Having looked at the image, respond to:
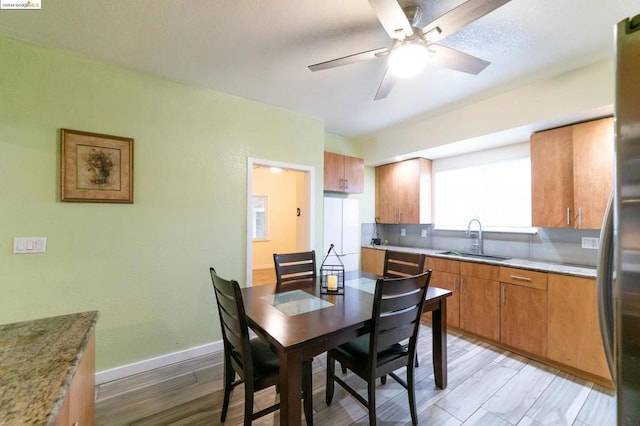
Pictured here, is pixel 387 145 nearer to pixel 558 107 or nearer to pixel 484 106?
pixel 484 106

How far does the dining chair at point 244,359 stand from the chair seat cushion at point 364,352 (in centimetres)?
26

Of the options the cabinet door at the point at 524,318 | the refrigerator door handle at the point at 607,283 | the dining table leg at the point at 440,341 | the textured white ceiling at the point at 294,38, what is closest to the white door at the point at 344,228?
the textured white ceiling at the point at 294,38

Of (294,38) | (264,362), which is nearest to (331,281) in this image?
(264,362)

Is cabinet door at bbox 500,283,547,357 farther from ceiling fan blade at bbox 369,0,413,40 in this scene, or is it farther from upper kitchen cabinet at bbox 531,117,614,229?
ceiling fan blade at bbox 369,0,413,40

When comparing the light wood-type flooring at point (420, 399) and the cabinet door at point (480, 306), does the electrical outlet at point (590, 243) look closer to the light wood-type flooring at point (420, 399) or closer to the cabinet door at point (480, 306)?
the cabinet door at point (480, 306)

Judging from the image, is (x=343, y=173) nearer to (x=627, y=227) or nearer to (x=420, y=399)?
(x=420, y=399)

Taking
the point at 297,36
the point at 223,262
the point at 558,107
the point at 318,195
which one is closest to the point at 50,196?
the point at 223,262

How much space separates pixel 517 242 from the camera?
310cm

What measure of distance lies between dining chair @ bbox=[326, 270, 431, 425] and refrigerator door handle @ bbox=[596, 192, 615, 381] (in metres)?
0.78

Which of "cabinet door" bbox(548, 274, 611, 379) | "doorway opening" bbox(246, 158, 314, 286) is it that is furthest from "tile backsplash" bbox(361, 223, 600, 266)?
"doorway opening" bbox(246, 158, 314, 286)

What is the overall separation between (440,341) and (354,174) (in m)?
2.56

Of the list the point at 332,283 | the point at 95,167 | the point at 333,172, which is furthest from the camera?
the point at 333,172

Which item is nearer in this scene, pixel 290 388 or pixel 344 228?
pixel 290 388

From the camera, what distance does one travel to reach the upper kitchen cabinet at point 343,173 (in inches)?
146
